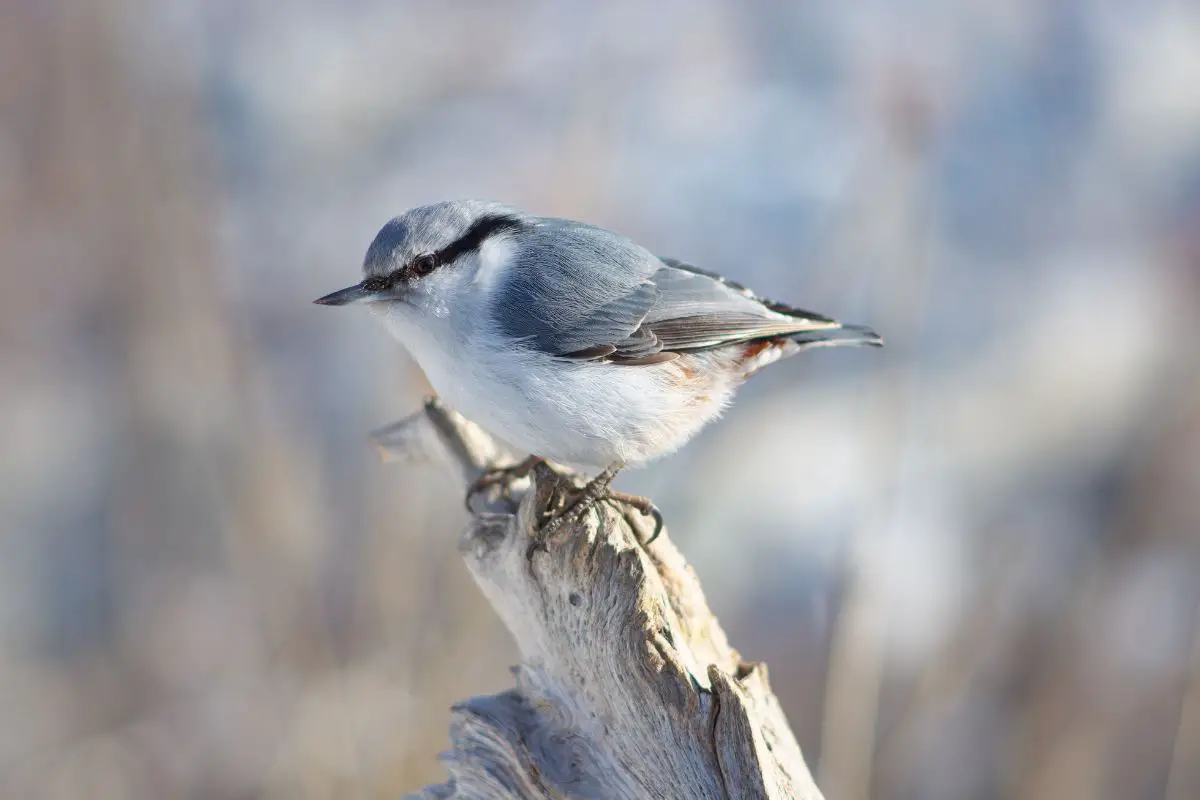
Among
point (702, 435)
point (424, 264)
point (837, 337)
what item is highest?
point (424, 264)

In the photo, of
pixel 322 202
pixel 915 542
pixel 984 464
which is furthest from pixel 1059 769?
pixel 322 202

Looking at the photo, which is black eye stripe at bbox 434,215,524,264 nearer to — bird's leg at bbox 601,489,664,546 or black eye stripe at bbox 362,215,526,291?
black eye stripe at bbox 362,215,526,291

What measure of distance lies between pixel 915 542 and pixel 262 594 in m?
1.73

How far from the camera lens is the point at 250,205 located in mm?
2980

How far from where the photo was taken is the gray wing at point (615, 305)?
1.69m

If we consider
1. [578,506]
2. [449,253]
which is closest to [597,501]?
[578,506]

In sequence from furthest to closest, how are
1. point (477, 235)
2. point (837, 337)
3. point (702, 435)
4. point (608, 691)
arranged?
point (702, 435), point (837, 337), point (477, 235), point (608, 691)

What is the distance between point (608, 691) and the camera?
1.46m

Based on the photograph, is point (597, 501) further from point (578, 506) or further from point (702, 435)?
point (702, 435)

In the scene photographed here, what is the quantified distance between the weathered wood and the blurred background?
725mm

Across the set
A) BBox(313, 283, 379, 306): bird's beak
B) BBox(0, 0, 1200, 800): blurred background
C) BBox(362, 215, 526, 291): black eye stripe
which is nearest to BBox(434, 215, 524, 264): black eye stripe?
BBox(362, 215, 526, 291): black eye stripe

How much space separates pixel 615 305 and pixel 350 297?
44 cm

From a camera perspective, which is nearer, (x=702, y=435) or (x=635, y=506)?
(x=635, y=506)

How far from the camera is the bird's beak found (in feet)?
5.37
